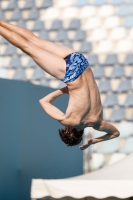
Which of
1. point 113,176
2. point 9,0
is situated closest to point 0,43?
point 9,0

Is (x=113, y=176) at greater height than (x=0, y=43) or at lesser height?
lesser

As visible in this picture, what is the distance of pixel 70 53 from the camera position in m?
4.57

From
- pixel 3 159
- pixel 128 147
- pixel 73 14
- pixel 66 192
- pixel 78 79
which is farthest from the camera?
pixel 73 14

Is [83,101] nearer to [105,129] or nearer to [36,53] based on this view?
[105,129]

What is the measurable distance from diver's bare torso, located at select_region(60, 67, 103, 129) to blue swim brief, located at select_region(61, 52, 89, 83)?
0.03m

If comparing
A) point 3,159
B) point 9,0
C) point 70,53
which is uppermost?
point 9,0

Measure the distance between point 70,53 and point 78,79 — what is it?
0.20 meters

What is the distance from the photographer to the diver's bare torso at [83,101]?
452 centimetres

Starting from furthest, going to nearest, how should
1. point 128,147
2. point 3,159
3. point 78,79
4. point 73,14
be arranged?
point 73,14 < point 128,147 < point 3,159 < point 78,79

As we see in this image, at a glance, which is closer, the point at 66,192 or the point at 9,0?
the point at 66,192

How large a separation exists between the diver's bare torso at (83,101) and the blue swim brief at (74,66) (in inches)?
1.2

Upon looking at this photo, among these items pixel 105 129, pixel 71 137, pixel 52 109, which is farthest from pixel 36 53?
pixel 105 129

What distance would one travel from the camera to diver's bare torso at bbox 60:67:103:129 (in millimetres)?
4523

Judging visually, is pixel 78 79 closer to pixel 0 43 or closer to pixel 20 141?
pixel 20 141
